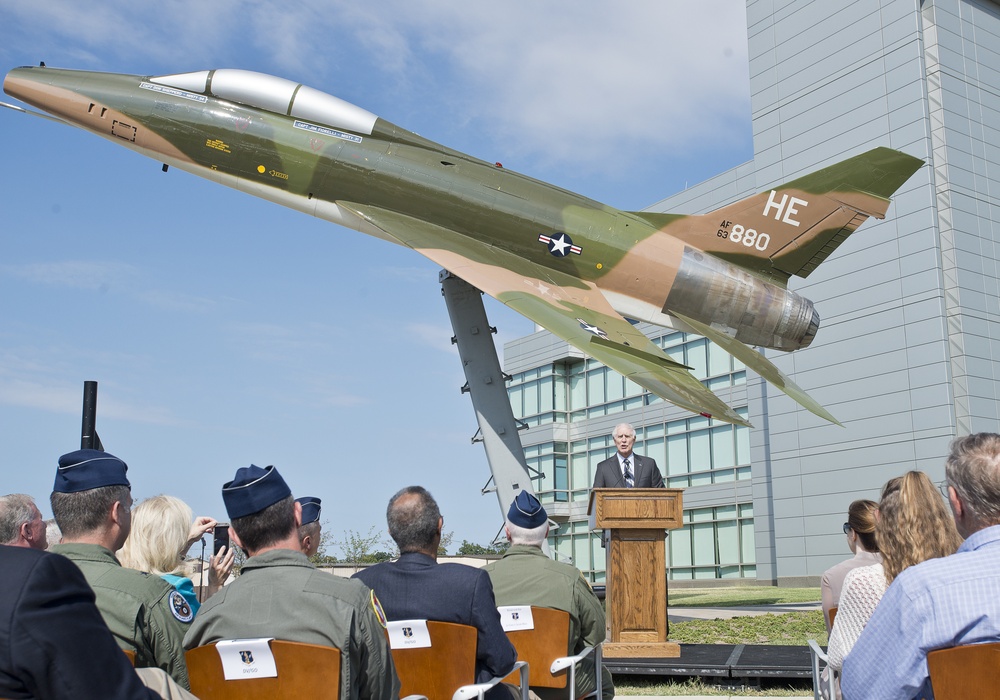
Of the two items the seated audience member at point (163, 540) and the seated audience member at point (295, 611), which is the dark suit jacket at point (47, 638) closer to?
the seated audience member at point (295, 611)

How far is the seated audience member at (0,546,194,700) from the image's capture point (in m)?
1.61

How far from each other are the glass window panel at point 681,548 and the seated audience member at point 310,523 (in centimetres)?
2894

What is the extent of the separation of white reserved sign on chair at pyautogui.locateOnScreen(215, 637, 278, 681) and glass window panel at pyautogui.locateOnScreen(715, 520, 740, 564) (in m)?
29.3

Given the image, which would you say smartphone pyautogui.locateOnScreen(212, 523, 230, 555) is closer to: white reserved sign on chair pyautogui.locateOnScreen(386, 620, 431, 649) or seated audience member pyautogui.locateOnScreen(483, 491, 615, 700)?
white reserved sign on chair pyautogui.locateOnScreen(386, 620, 431, 649)

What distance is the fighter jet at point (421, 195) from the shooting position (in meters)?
9.78

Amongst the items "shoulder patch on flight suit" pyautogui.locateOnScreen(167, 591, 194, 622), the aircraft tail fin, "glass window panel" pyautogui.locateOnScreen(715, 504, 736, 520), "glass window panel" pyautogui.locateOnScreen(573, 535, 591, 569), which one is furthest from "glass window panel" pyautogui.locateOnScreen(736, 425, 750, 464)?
"shoulder patch on flight suit" pyautogui.locateOnScreen(167, 591, 194, 622)

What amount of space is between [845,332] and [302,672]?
2519 cm

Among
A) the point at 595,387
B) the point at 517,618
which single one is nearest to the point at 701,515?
the point at 595,387

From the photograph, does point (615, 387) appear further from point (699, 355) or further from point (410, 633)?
point (410, 633)

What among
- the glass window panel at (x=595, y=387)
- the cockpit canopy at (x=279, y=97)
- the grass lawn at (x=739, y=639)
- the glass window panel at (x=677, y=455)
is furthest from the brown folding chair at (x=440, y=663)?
the glass window panel at (x=595, y=387)

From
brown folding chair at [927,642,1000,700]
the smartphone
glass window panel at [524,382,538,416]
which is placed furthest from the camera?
glass window panel at [524,382,538,416]

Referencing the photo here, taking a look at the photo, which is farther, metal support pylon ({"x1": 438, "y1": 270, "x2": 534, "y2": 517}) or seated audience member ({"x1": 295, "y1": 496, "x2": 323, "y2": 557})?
metal support pylon ({"x1": 438, "y1": 270, "x2": 534, "y2": 517})

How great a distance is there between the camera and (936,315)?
2305cm

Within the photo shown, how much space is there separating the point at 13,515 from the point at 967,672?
270cm
